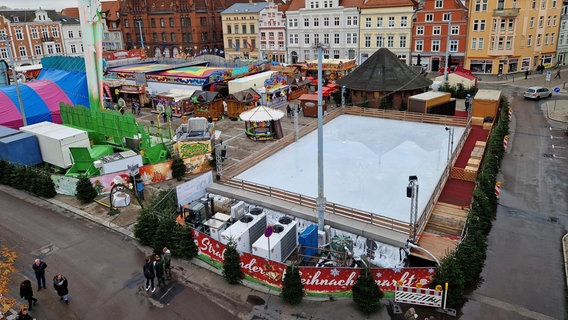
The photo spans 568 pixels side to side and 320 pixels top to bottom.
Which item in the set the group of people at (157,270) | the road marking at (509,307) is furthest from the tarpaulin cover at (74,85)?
the road marking at (509,307)

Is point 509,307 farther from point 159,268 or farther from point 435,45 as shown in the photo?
point 435,45

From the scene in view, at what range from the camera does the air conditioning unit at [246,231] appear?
47.8ft

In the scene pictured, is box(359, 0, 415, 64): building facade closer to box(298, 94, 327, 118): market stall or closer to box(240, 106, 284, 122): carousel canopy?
box(298, 94, 327, 118): market stall

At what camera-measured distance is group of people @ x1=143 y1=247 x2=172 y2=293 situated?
1337 cm

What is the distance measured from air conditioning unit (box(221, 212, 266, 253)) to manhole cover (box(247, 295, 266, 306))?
70.8 inches

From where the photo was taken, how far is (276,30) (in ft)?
211

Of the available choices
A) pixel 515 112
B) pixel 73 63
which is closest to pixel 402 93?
pixel 515 112

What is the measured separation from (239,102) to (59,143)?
15.7 meters

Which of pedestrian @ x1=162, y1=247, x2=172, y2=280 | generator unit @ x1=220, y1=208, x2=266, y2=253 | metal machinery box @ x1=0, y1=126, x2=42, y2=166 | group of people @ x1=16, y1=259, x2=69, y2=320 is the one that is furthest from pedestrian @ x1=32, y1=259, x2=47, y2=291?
metal machinery box @ x1=0, y1=126, x2=42, y2=166

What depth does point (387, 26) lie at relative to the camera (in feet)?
185

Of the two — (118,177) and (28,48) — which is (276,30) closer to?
(28,48)

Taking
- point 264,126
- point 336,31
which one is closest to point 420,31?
A: point 336,31

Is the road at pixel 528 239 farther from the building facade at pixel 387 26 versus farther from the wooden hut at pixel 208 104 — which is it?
the building facade at pixel 387 26

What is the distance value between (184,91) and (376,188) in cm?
2593
